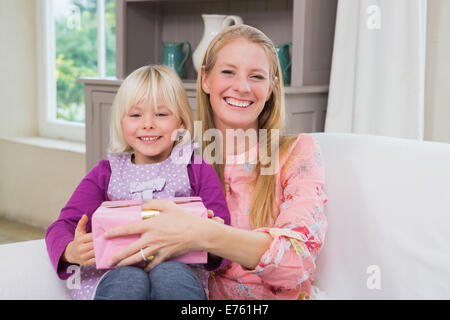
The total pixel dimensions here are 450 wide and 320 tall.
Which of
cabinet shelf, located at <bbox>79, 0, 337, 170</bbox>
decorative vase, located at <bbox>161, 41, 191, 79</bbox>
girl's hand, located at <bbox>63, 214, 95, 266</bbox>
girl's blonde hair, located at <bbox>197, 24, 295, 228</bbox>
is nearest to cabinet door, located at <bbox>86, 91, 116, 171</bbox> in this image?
cabinet shelf, located at <bbox>79, 0, 337, 170</bbox>

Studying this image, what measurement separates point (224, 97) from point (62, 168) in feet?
6.95

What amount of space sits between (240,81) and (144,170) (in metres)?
0.29

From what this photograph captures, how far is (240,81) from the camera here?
4.21 ft

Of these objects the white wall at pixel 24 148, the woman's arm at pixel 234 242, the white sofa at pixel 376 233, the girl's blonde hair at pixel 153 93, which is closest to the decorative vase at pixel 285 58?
the white sofa at pixel 376 233

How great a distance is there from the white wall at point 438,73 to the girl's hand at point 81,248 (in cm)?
154

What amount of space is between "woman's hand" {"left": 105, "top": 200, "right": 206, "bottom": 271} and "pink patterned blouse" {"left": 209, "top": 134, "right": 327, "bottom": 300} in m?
0.16

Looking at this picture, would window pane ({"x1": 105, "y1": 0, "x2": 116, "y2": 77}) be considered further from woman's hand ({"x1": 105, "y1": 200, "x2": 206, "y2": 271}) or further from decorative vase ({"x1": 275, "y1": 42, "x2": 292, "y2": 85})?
woman's hand ({"x1": 105, "y1": 200, "x2": 206, "y2": 271})

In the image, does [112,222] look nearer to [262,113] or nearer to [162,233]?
[162,233]

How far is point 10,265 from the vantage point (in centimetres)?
116

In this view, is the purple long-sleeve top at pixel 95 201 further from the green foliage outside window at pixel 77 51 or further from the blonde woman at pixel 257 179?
the green foliage outside window at pixel 77 51

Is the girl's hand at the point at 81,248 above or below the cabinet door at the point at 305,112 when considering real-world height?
below

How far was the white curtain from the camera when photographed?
2018 millimetres

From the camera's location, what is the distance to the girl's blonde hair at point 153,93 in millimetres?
1236
